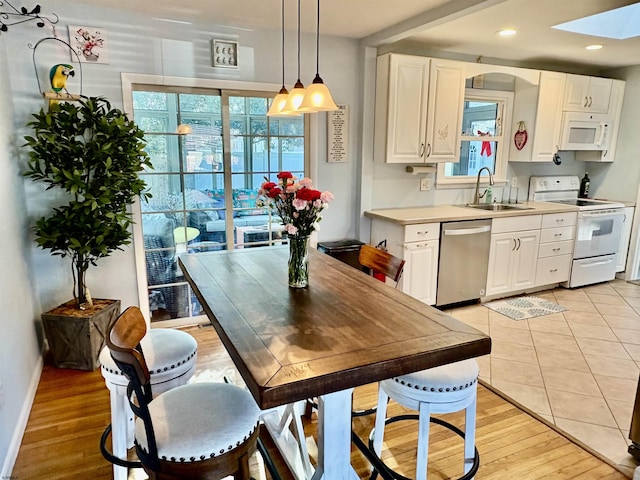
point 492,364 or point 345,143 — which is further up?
point 345,143

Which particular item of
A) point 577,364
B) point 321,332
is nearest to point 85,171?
point 321,332

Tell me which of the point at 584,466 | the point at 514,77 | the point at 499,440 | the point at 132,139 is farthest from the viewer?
the point at 514,77

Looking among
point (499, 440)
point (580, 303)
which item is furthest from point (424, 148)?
point (499, 440)

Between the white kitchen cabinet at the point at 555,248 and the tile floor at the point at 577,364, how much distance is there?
23 cm

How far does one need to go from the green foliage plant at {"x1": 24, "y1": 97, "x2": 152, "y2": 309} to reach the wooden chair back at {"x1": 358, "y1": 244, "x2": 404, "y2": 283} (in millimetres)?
1638

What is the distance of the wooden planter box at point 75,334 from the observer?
282 centimetres

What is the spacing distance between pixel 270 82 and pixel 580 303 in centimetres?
366

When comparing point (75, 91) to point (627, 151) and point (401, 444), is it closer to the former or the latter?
point (401, 444)

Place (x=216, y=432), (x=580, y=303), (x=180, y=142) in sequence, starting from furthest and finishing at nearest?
(x=580, y=303), (x=180, y=142), (x=216, y=432)

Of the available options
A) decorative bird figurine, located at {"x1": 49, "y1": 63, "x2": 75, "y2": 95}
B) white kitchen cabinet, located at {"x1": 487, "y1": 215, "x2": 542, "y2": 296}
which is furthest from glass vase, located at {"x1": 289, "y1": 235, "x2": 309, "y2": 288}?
white kitchen cabinet, located at {"x1": 487, "y1": 215, "x2": 542, "y2": 296}

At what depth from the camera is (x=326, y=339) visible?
1.41m

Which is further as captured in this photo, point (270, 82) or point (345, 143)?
point (345, 143)

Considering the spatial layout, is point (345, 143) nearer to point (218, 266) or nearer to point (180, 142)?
point (180, 142)

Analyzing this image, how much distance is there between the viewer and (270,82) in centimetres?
359
